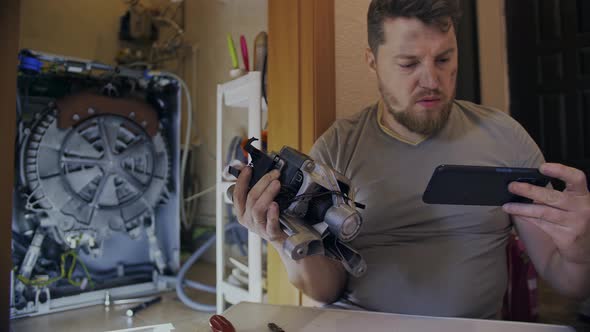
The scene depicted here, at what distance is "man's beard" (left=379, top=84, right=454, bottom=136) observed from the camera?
737 millimetres

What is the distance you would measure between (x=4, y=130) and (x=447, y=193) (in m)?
1.18

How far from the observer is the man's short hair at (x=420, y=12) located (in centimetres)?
71

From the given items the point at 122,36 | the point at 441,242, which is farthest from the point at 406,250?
the point at 122,36

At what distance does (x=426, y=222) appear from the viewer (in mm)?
722

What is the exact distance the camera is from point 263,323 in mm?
497

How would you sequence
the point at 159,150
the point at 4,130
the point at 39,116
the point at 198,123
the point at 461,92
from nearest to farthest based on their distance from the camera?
the point at 4,130 < the point at 461,92 < the point at 39,116 < the point at 159,150 < the point at 198,123

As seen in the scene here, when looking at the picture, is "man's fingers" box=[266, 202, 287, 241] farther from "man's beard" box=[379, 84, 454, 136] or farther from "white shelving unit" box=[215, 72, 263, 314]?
"white shelving unit" box=[215, 72, 263, 314]

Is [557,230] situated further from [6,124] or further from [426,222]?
[6,124]

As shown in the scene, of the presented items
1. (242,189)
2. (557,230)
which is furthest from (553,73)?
(242,189)

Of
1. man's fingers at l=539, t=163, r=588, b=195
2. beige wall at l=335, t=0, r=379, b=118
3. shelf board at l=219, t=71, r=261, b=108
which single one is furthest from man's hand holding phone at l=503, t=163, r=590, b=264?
shelf board at l=219, t=71, r=261, b=108

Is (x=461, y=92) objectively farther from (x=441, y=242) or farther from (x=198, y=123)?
(x=198, y=123)

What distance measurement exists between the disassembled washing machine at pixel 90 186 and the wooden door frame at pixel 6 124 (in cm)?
53

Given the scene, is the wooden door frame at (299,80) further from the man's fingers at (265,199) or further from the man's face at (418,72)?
the man's fingers at (265,199)

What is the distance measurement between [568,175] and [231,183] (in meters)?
1.09
